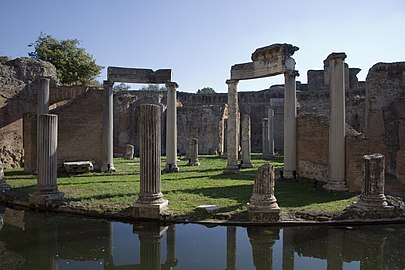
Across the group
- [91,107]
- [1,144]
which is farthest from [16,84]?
[91,107]

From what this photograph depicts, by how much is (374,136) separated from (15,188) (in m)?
16.8

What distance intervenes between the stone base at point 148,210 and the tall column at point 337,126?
20.5 feet

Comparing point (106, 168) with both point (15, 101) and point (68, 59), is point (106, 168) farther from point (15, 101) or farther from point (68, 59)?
point (68, 59)

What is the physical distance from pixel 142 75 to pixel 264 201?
12.3 metres

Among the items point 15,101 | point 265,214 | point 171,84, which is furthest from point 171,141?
point 265,214

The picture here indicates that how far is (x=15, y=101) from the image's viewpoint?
19.5 m

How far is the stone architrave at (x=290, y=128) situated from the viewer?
14414 mm

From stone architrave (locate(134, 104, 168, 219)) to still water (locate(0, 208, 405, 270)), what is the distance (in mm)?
658

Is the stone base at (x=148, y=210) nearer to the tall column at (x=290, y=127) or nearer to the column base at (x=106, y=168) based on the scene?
the tall column at (x=290, y=127)

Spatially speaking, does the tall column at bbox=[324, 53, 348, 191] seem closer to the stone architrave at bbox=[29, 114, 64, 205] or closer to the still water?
Result: the still water

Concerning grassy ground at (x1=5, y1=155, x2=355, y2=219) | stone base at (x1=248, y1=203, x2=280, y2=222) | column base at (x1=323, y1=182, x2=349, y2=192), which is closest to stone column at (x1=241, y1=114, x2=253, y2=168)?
grassy ground at (x1=5, y1=155, x2=355, y2=219)

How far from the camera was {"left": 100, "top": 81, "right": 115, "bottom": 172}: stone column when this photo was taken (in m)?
17.4

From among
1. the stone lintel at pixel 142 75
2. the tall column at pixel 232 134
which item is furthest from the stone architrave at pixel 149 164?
the stone lintel at pixel 142 75

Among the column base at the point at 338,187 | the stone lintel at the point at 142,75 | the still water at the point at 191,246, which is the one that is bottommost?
the still water at the point at 191,246
